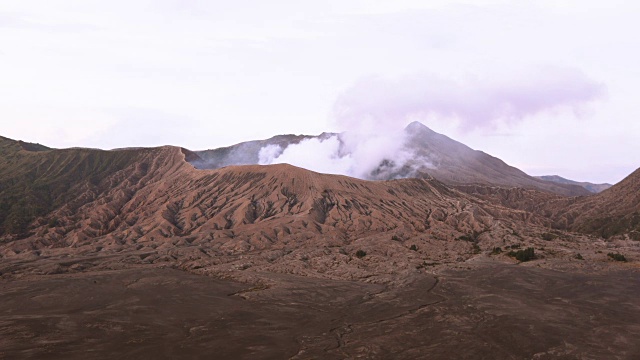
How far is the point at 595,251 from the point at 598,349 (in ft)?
187

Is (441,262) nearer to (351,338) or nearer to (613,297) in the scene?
(613,297)

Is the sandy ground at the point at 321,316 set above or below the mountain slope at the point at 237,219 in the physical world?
below

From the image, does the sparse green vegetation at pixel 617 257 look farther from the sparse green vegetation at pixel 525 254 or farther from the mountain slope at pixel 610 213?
the mountain slope at pixel 610 213

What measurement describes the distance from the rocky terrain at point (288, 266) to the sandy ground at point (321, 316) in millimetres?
262

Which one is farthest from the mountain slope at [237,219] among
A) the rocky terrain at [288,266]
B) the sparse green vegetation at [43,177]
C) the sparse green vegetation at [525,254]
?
the sparse green vegetation at [525,254]

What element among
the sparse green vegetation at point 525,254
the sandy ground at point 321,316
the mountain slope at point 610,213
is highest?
the mountain slope at point 610,213

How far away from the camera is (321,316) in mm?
51438

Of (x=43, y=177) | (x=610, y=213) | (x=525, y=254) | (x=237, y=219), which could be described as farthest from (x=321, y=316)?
(x=43, y=177)

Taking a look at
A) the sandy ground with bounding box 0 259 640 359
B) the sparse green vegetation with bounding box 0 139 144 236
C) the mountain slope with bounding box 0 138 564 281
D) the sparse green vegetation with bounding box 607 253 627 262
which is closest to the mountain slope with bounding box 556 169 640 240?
the mountain slope with bounding box 0 138 564 281

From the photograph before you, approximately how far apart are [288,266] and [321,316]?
86.8ft

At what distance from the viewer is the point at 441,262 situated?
82.0 m

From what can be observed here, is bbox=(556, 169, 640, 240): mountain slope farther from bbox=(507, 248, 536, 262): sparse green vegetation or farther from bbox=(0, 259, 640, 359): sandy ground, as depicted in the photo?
bbox=(0, 259, 640, 359): sandy ground

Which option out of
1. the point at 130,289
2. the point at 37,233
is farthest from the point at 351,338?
the point at 37,233

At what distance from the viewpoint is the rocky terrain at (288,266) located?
43062 millimetres
